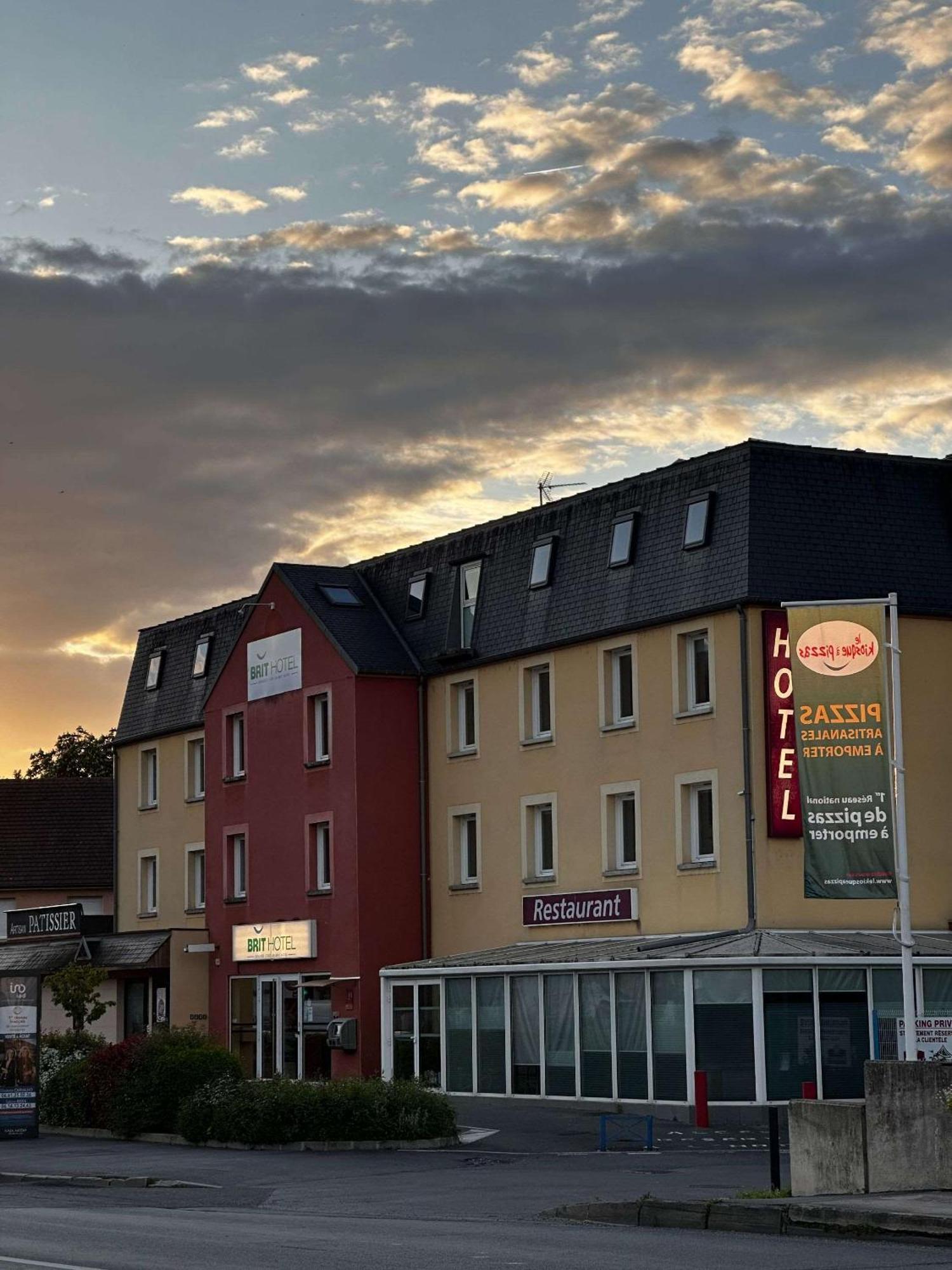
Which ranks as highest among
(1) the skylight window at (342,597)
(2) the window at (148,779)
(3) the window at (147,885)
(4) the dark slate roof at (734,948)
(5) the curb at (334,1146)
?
(1) the skylight window at (342,597)

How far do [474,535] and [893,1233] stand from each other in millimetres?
32379

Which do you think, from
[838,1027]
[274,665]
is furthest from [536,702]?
[838,1027]

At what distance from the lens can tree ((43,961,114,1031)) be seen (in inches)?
1996

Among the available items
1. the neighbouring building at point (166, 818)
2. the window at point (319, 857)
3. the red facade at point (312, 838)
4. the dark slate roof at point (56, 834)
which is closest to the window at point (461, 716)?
the red facade at point (312, 838)

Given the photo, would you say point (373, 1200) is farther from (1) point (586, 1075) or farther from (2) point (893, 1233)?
(1) point (586, 1075)

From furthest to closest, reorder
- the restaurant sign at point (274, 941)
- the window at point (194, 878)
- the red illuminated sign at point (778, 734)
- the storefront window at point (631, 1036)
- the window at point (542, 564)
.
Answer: the window at point (194, 878)
the restaurant sign at point (274, 941)
the window at point (542, 564)
the red illuminated sign at point (778, 734)
the storefront window at point (631, 1036)

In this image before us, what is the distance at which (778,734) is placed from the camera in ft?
127

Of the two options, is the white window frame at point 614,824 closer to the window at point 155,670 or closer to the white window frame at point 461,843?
the white window frame at point 461,843

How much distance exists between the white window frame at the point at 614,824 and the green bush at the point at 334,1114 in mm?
9472

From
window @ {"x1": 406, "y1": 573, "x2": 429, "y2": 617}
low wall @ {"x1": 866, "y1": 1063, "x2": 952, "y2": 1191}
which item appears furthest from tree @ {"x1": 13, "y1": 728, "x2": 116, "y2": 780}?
low wall @ {"x1": 866, "y1": 1063, "x2": 952, "y2": 1191}

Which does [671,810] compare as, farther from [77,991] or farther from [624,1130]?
[77,991]

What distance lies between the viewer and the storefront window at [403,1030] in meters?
44.4

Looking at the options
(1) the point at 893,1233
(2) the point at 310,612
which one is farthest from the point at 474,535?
(1) the point at 893,1233

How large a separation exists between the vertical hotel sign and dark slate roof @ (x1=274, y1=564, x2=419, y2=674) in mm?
23964
